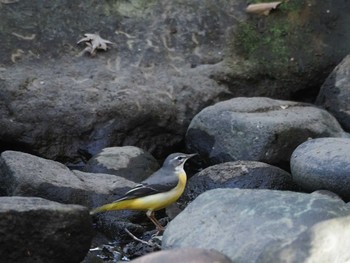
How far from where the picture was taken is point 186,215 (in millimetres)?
6469

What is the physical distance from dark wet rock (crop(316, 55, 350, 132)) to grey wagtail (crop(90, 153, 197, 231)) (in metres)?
3.01

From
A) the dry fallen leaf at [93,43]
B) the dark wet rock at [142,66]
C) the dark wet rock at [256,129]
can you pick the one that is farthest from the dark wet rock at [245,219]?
the dry fallen leaf at [93,43]

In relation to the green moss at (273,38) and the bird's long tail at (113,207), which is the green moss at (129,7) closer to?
the green moss at (273,38)

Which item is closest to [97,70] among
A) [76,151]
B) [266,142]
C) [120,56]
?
[120,56]

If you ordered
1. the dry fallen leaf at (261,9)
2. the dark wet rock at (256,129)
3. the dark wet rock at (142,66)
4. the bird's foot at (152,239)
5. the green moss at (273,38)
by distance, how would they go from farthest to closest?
1. the dry fallen leaf at (261,9)
2. the green moss at (273,38)
3. the dark wet rock at (142,66)
4. the dark wet rock at (256,129)
5. the bird's foot at (152,239)

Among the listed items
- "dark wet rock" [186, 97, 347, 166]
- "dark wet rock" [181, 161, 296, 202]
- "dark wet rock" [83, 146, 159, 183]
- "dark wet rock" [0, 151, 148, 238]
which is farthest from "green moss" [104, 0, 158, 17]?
"dark wet rock" [0, 151, 148, 238]

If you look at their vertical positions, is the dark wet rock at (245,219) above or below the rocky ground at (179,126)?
above

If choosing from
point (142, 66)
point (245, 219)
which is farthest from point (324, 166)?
point (142, 66)

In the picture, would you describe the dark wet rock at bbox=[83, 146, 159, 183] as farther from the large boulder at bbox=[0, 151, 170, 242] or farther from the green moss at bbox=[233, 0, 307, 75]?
the green moss at bbox=[233, 0, 307, 75]

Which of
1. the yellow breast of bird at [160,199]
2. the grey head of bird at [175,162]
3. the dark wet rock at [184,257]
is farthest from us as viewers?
the grey head of bird at [175,162]

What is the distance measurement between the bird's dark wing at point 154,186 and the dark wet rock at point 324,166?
1.25 metres

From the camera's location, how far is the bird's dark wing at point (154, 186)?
7.60 metres

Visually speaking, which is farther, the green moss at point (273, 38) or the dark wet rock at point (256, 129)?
the green moss at point (273, 38)

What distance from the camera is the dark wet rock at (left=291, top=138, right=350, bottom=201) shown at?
24.5ft
